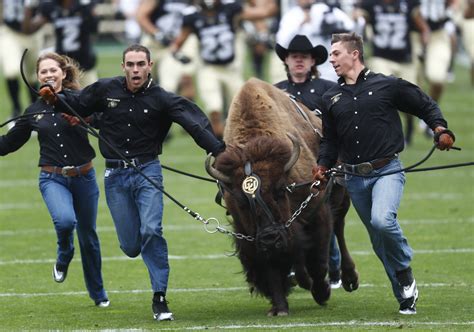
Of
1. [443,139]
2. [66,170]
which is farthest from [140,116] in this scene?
[443,139]

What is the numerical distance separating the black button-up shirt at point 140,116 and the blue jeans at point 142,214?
6.1 inches

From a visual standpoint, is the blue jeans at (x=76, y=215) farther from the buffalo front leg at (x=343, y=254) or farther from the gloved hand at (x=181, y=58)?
the gloved hand at (x=181, y=58)

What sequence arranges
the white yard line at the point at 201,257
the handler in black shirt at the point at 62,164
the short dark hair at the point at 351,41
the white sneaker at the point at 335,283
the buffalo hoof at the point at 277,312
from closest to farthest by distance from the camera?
1. the short dark hair at the point at 351,41
2. the buffalo hoof at the point at 277,312
3. the handler in black shirt at the point at 62,164
4. the white sneaker at the point at 335,283
5. the white yard line at the point at 201,257

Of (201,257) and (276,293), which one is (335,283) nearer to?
(276,293)

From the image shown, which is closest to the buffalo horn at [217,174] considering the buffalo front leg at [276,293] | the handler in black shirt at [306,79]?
the buffalo front leg at [276,293]

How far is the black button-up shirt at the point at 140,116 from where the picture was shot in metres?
10.4

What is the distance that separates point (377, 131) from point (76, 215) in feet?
8.11

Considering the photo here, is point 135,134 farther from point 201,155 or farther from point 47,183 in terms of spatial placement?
point 201,155

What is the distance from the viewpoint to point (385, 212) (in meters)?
10.0

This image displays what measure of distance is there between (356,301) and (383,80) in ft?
6.42

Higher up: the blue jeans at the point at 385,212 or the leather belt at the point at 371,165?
the leather belt at the point at 371,165

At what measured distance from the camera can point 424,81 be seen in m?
24.4

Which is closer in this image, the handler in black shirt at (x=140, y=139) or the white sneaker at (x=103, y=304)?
the handler in black shirt at (x=140, y=139)

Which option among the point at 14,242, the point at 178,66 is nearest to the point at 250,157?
the point at 14,242
